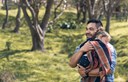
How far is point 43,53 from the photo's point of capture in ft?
57.6

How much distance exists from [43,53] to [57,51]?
1.60 meters

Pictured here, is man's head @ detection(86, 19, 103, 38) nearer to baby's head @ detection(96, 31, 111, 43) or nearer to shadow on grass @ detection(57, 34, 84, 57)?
baby's head @ detection(96, 31, 111, 43)

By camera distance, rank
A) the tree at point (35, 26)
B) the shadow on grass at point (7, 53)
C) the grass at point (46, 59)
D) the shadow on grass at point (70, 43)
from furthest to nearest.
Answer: the shadow on grass at point (70, 43) → the tree at point (35, 26) → the shadow on grass at point (7, 53) → the grass at point (46, 59)

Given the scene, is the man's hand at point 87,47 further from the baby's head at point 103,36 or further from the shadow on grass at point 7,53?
the shadow on grass at point 7,53

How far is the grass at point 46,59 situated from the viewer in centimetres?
1328

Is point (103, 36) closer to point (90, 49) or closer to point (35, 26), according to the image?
point (90, 49)

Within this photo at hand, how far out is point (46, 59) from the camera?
53.7ft

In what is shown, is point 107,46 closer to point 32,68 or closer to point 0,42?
point 32,68

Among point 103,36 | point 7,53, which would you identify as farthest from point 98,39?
point 7,53

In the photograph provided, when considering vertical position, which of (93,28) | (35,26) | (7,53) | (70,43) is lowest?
(70,43)

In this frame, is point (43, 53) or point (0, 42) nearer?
point (43, 53)

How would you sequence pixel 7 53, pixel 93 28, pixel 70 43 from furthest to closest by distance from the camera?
pixel 70 43
pixel 7 53
pixel 93 28

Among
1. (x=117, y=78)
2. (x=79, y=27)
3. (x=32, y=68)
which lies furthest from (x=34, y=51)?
(x=79, y=27)

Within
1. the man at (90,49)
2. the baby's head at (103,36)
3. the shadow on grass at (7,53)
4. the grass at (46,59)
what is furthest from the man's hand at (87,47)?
the shadow on grass at (7,53)
